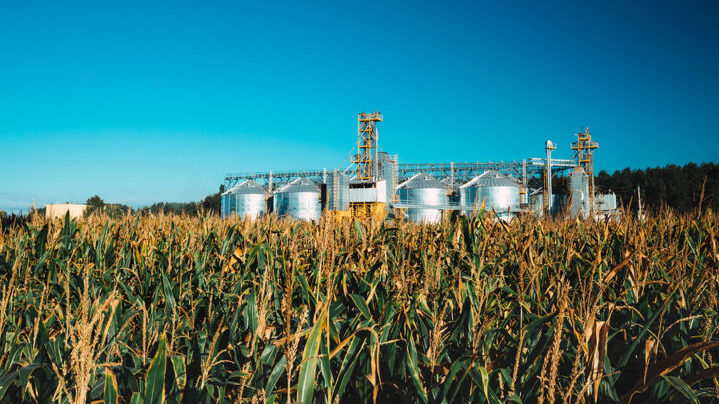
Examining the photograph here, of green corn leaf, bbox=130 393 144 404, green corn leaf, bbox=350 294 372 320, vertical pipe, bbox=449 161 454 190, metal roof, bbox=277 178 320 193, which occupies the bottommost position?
green corn leaf, bbox=130 393 144 404

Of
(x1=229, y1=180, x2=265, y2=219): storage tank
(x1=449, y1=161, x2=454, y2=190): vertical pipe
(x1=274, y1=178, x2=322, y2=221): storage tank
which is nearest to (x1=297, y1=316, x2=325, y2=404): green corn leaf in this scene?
(x1=274, y1=178, x2=322, y2=221): storage tank

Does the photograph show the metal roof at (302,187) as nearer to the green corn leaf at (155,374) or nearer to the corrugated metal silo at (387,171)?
the corrugated metal silo at (387,171)

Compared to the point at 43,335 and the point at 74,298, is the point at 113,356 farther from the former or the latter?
the point at 74,298

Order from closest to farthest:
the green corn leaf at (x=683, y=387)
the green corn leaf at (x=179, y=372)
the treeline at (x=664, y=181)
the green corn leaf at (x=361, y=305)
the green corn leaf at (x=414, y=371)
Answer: the green corn leaf at (x=683, y=387)
the green corn leaf at (x=414, y=371)
the green corn leaf at (x=179, y=372)
the green corn leaf at (x=361, y=305)
the treeline at (x=664, y=181)

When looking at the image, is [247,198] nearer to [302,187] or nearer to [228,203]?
[228,203]

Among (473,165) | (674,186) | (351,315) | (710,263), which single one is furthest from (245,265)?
(674,186)

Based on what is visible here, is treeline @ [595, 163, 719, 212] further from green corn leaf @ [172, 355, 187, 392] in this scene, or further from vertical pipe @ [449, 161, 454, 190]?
green corn leaf @ [172, 355, 187, 392]

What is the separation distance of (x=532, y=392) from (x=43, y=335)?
2.58 m

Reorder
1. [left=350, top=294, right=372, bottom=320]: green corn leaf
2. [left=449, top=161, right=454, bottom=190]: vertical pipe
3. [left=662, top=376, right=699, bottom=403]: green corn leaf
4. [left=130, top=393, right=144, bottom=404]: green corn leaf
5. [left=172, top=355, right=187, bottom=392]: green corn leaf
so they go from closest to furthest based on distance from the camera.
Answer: [left=662, top=376, right=699, bottom=403]: green corn leaf, [left=130, top=393, right=144, bottom=404]: green corn leaf, [left=172, top=355, right=187, bottom=392]: green corn leaf, [left=350, top=294, right=372, bottom=320]: green corn leaf, [left=449, top=161, right=454, bottom=190]: vertical pipe

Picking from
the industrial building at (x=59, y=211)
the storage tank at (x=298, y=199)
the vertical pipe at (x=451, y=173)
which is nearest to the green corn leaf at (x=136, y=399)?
the industrial building at (x=59, y=211)

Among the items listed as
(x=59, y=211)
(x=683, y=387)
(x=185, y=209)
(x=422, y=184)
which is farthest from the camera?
(x=422, y=184)

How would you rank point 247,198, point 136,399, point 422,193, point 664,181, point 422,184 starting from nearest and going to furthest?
1. point 136,399
2. point 422,193
3. point 422,184
4. point 247,198
5. point 664,181

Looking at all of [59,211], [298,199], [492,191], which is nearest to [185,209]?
[298,199]

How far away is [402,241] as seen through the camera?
439cm
